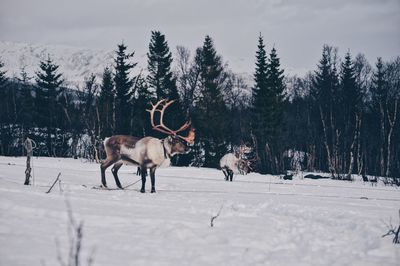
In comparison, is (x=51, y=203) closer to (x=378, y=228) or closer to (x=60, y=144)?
(x=378, y=228)

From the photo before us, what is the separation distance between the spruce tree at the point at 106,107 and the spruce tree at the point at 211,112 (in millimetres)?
7530

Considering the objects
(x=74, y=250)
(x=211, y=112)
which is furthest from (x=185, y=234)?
(x=211, y=112)

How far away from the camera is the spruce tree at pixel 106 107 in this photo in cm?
3131

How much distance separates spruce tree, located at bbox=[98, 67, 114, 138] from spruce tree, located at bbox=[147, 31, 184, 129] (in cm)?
396

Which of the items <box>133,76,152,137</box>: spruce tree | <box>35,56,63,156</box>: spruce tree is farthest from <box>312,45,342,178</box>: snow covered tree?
<box>35,56,63,156</box>: spruce tree

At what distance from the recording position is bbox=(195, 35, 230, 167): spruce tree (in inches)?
1299

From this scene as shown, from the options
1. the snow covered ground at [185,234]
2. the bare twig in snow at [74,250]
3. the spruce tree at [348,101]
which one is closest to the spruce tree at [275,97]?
the spruce tree at [348,101]

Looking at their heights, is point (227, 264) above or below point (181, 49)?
below

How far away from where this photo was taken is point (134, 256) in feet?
13.9

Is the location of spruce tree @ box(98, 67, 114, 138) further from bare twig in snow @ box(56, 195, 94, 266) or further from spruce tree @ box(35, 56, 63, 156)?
bare twig in snow @ box(56, 195, 94, 266)

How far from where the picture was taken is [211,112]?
109 feet

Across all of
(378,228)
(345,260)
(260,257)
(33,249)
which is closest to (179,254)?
(260,257)

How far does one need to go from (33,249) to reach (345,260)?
361 centimetres

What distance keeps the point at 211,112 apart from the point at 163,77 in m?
5.40
